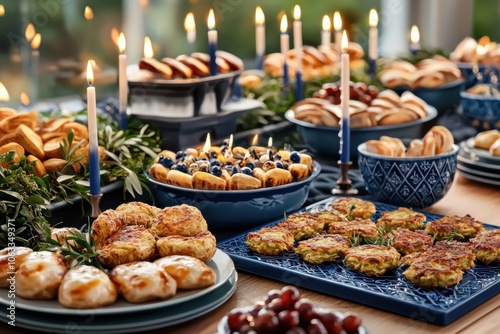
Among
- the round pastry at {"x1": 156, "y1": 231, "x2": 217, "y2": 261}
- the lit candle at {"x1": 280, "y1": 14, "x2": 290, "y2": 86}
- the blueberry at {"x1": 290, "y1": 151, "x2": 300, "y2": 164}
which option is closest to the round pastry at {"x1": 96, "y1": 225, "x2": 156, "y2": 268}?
the round pastry at {"x1": 156, "y1": 231, "x2": 217, "y2": 261}

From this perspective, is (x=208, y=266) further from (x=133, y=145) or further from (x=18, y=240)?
(x=133, y=145)

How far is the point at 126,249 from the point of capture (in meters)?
1.52

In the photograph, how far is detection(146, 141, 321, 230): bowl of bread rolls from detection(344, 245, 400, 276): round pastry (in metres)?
0.34

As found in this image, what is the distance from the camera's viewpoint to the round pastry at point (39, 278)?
1.42m

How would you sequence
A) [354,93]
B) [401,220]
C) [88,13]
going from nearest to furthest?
[401,220], [354,93], [88,13]

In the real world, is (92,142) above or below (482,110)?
above

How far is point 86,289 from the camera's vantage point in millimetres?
1394

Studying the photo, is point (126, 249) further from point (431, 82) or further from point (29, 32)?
point (29, 32)

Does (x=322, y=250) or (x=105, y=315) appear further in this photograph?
(x=322, y=250)

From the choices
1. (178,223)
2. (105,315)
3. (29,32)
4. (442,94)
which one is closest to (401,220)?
(178,223)

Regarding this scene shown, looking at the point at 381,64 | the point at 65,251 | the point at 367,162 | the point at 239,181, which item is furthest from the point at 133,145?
the point at 381,64

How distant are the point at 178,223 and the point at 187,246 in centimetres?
7

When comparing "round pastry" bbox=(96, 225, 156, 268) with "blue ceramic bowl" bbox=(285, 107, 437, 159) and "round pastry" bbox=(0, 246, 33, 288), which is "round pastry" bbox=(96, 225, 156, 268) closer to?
"round pastry" bbox=(0, 246, 33, 288)

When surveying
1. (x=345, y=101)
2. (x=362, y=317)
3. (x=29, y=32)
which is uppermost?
(x=29, y=32)
